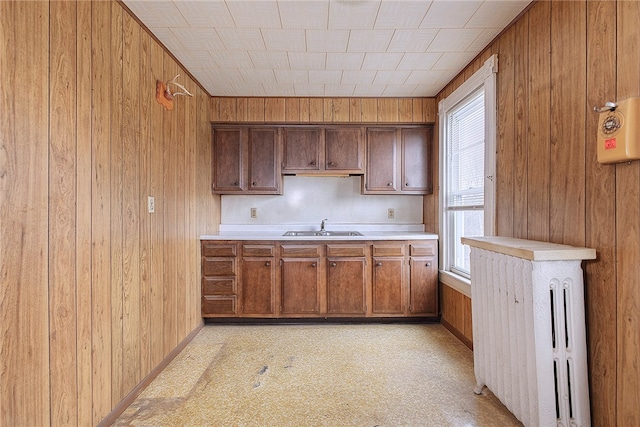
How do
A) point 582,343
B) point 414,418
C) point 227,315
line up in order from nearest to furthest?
point 582,343
point 414,418
point 227,315

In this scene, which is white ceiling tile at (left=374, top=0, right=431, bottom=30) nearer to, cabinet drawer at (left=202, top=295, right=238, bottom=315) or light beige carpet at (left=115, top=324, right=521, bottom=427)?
light beige carpet at (left=115, top=324, right=521, bottom=427)

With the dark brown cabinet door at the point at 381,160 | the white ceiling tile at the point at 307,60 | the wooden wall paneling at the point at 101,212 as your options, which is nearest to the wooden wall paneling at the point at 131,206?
the wooden wall paneling at the point at 101,212

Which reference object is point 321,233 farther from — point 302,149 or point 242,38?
point 242,38

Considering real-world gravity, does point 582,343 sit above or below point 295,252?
below

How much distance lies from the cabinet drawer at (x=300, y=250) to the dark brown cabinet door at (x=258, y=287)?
0.17 metres

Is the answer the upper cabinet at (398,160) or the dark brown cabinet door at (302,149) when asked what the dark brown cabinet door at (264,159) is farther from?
the upper cabinet at (398,160)

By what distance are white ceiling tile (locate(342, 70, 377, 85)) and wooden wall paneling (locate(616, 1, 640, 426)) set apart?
174 cm

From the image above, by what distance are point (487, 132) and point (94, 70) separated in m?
2.58

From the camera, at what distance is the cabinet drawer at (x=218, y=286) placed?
3.19m

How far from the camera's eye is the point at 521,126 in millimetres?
1994

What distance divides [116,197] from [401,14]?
2.07 m

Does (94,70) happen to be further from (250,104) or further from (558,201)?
(558,201)

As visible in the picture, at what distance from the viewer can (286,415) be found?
1.81 m

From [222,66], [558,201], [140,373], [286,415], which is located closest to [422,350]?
[286,415]
